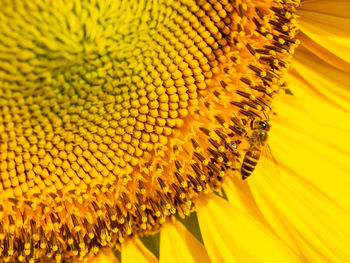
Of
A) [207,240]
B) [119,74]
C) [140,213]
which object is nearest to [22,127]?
[119,74]

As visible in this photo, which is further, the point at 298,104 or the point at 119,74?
the point at 298,104

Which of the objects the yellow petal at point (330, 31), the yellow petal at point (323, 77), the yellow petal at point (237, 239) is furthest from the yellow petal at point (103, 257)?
the yellow petal at point (330, 31)

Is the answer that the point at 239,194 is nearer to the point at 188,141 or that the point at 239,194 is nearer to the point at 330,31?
the point at 188,141

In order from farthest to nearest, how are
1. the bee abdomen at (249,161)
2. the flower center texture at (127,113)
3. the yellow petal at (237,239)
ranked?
1. the yellow petal at (237,239)
2. the bee abdomen at (249,161)
3. the flower center texture at (127,113)

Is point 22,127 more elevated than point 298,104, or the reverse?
point 298,104

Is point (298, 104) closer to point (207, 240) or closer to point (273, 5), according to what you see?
point (273, 5)

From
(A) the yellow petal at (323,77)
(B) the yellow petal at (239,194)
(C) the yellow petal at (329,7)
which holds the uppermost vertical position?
(C) the yellow petal at (329,7)

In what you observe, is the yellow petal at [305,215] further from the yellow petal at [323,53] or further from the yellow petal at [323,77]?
the yellow petal at [323,53]

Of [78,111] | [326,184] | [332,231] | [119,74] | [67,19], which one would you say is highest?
[67,19]
